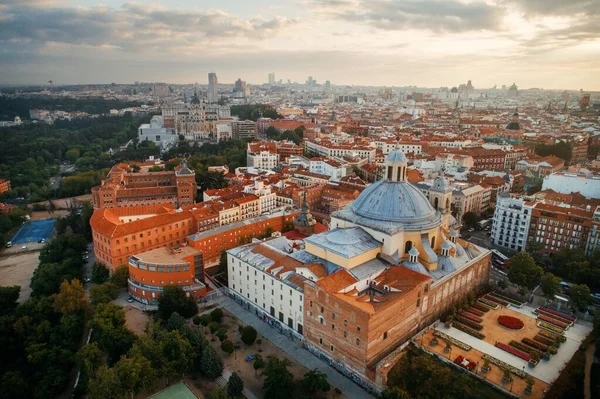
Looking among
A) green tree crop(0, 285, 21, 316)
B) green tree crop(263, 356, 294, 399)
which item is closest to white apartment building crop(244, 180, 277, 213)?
green tree crop(0, 285, 21, 316)

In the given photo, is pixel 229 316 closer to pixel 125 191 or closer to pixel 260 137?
pixel 125 191

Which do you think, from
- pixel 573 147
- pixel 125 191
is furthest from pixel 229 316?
pixel 573 147

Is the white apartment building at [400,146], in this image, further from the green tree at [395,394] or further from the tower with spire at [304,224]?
the green tree at [395,394]

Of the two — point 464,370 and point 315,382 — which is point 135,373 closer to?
point 315,382

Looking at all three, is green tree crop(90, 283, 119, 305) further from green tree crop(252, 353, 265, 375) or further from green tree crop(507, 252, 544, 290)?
green tree crop(507, 252, 544, 290)

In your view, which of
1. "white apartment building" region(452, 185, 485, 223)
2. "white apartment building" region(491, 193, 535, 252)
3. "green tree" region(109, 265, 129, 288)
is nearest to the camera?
"green tree" region(109, 265, 129, 288)

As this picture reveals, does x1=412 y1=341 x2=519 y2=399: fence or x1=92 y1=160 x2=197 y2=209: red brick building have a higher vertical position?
x1=92 y1=160 x2=197 y2=209: red brick building
